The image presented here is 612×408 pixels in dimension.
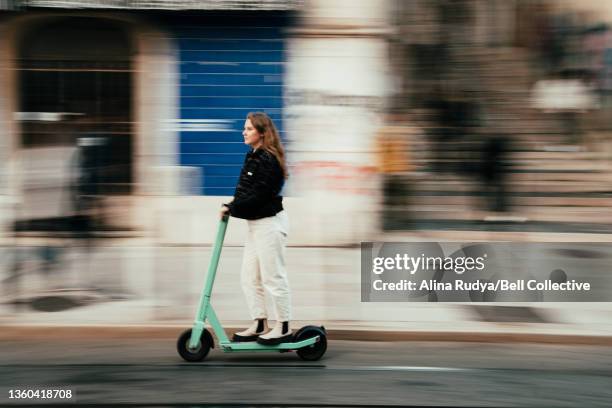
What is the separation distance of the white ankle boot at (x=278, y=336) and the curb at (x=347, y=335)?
897 mm

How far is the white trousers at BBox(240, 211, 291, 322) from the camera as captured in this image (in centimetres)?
625

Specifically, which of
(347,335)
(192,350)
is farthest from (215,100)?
(192,350)

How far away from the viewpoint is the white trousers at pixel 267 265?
6.25m

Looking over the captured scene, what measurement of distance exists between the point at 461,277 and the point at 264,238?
3.34 metres

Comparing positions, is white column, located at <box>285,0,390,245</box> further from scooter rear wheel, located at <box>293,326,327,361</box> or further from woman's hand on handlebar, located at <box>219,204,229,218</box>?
woman's hand on handlebar, located at <box>219,204,229,218</box>

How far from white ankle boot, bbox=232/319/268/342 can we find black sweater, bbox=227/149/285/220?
2.50 feet

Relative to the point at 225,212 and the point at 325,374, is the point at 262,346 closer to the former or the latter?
the point at 325,374

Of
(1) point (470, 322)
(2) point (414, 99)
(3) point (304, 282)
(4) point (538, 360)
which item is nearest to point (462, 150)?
(2) point (414, 99)

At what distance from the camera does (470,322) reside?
757cm

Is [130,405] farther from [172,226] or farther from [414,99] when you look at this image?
[414,99]

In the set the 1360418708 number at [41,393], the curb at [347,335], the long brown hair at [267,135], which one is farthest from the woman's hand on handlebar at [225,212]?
the 1360418708 number at [41,393]

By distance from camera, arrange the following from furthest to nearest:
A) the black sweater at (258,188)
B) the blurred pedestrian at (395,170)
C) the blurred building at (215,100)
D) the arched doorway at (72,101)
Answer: the arched doorway at (72,101), the blurred pedestrian at (395,170), the blurred building at (215,100), the black sweater at (258,188)

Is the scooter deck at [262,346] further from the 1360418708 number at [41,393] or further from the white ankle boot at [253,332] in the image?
the 1360418708 number at [41,393]

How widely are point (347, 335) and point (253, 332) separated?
1040mm
